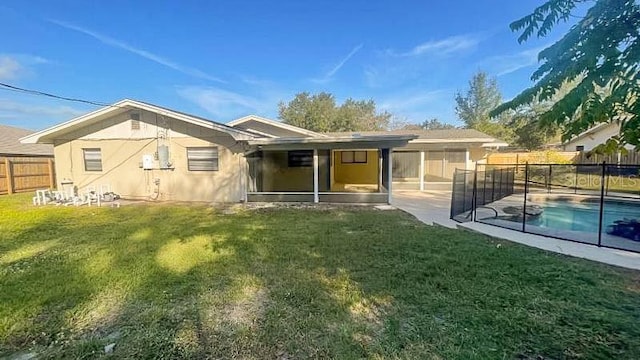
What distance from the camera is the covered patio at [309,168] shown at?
1069cm

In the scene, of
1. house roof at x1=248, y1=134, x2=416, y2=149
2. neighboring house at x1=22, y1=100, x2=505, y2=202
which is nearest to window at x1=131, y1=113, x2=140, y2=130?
neighboring house at x1=22, y1=100, x2=505, y2=202

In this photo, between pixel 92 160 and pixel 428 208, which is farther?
pixel 92 160

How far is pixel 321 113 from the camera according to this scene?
36594mm

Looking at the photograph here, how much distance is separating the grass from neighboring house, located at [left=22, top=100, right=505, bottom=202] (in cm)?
523

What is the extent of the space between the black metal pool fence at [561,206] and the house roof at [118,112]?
7.57m

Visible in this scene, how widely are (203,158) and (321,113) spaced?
25.8m

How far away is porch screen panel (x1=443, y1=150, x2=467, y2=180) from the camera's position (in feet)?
51.3

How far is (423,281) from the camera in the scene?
13.8 ft

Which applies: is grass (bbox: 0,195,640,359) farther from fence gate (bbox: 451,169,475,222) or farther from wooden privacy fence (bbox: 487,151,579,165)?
wooden privacy fence (bbox: 487,151,579,165)

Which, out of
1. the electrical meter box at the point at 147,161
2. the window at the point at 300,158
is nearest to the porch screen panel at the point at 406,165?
the window at the point at 300,158

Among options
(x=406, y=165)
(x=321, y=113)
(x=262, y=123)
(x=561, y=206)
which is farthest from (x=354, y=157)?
(x=321, y=113)

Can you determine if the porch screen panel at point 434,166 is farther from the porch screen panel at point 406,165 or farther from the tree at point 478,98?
the tree at point 478,98

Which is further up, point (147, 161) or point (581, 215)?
point (147, 161)

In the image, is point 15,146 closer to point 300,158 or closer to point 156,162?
point 156,162
